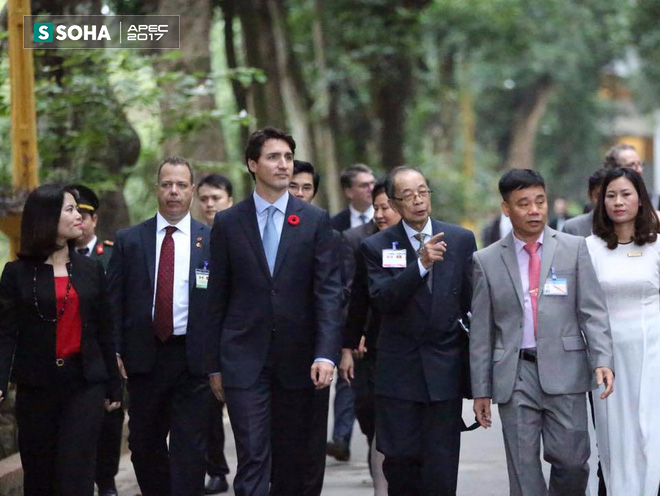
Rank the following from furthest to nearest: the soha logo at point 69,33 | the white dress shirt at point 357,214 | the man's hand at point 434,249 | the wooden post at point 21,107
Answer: the soha logo at point 69,33 → the white dress shirt at point 357,214 → the wooden post at point 21,107 → the man's hand at point 434,249

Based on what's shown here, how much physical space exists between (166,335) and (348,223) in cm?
347

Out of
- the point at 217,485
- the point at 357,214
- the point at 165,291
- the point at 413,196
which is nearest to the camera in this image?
the point at 413,196

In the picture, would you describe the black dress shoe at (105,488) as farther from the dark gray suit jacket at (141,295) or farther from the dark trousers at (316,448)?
the dark trousers at (316,448)

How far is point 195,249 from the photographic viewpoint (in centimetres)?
798

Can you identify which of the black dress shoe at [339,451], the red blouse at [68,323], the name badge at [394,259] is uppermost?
the name badge at [394,259]

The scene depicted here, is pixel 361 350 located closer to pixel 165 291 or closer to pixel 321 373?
pixel 165 291

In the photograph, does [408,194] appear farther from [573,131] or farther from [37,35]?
[573,131]

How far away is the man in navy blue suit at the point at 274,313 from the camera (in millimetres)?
6805

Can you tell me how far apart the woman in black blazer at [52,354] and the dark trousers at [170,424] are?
27.1 inches

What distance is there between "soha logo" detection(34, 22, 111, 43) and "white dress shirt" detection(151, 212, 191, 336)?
4805 millimetres

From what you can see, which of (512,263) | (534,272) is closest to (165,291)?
(512,263)

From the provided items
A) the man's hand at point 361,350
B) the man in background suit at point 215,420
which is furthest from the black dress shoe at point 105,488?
the man's hand at point 361,350

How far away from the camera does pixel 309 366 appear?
6.93 m

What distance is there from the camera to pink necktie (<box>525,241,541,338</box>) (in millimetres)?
6719
